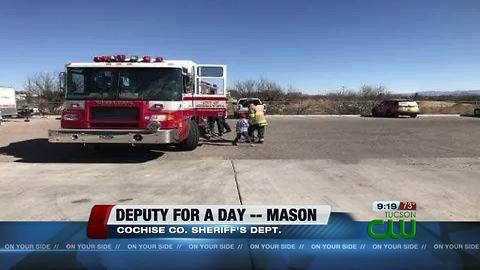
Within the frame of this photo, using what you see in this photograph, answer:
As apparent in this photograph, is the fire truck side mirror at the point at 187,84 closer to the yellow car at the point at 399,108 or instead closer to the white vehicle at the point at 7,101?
the white vehicle at the point at 7,101

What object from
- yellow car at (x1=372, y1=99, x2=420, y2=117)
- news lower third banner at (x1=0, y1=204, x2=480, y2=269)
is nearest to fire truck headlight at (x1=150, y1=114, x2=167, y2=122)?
news lower third banner at (x1=0, y1=204, x2=480, y2=269)

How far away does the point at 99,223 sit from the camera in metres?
3.09

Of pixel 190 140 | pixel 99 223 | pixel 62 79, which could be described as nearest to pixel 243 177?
pixel 190 140

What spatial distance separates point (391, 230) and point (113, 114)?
9.41 metres

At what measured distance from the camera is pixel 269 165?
11055 mm

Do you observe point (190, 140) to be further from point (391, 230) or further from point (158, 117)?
point (391, 230)

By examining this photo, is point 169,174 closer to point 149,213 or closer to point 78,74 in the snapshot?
point 78,74

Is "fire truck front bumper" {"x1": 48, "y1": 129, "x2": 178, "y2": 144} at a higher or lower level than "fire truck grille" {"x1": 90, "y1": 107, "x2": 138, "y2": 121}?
lower

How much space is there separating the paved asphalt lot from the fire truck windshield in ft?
5.10

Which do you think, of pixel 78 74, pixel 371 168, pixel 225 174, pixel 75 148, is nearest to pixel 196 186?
pixel 225 174

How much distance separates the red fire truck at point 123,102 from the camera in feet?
37.4

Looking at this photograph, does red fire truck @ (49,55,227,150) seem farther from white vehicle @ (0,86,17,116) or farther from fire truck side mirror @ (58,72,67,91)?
white vehicle @ (0,86,17,116)

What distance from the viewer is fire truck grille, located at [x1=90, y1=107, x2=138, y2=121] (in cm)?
1166

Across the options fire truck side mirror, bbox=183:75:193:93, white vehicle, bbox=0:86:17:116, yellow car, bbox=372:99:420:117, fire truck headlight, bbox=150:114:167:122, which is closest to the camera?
fire truck headlight, bbox=150:114:167:122
